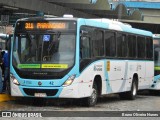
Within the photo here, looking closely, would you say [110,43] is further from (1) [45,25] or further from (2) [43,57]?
(2) [43,57]

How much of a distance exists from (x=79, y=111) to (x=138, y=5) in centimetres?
4685

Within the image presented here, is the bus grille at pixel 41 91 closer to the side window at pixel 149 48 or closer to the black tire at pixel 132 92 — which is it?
the black tire at pixel 132 92

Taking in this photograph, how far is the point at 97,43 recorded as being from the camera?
55.7 ft

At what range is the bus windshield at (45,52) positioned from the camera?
1560cm

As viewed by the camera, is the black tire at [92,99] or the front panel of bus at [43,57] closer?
the front panel of bus at [43,57]

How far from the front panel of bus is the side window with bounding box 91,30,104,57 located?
1.17 metres

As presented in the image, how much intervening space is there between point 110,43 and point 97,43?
4.20ft

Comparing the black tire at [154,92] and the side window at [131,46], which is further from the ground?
the side window at [131,46]

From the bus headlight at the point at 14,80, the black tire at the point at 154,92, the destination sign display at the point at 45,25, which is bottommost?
the black tire at the point at 154,92

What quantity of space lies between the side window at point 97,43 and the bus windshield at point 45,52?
3.83 ft

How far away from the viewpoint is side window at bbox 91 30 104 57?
54.7 feet

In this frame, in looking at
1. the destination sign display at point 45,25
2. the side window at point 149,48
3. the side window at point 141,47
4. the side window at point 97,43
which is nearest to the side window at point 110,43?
the side window at point 97,43

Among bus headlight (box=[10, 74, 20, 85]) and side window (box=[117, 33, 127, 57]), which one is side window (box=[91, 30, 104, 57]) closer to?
side window (box=[117, 33, 127, 57])

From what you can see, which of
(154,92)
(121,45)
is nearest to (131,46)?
(121,45)
